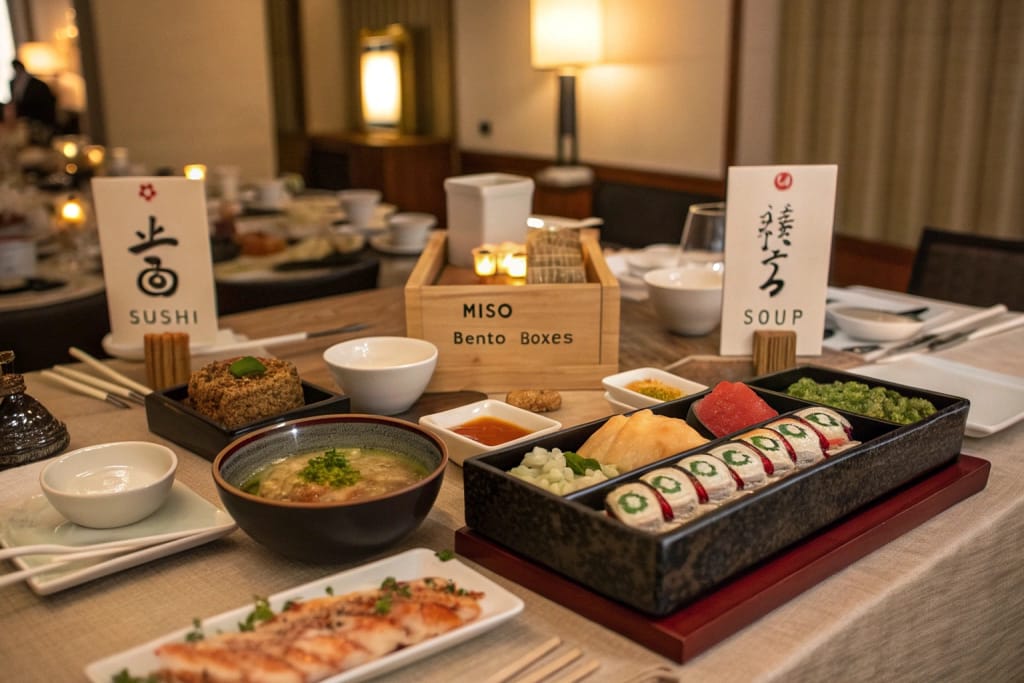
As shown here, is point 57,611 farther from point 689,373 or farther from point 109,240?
point 689,373

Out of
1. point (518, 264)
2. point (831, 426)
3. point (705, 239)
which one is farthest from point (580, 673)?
point (705, 239)

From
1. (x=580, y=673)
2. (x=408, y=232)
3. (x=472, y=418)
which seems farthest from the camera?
(x=408, y=232)

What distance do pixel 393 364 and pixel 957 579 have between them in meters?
0.81

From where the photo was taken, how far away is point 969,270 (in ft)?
7.87

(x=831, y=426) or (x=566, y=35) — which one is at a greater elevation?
(x=566, y=35)

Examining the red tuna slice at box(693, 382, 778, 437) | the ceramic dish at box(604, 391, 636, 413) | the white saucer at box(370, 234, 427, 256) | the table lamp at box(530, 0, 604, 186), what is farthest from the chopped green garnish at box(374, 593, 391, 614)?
the table lamp at box(530, 0, 604, 186)

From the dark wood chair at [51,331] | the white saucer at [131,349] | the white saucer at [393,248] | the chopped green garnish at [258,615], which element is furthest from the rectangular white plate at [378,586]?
the white saucer at [393,248]

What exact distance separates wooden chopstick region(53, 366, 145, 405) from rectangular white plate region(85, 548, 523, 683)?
2.34 feet

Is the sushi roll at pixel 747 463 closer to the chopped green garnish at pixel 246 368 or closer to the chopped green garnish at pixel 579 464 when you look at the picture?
the chopped green garnish at pixel 579 464

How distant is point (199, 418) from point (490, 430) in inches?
15.0

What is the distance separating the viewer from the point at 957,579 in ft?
3.35

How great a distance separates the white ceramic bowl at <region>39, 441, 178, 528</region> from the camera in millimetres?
960

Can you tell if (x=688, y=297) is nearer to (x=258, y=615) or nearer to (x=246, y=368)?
(x=246, y=368)

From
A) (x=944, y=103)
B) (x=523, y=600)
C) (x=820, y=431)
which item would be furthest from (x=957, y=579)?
(x=944, y=103)
